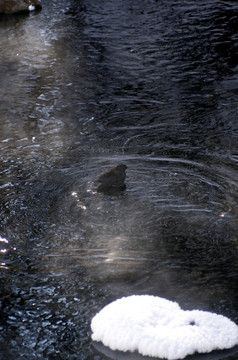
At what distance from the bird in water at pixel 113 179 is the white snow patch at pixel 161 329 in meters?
1.28

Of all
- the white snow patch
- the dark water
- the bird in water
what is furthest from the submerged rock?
the white snow patch

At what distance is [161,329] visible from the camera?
2.50m

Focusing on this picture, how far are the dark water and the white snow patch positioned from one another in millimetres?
78

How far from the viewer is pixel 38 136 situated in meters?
4.82

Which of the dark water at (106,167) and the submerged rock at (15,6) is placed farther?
the submerged rock at (15,6)

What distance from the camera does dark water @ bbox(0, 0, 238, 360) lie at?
2832mm

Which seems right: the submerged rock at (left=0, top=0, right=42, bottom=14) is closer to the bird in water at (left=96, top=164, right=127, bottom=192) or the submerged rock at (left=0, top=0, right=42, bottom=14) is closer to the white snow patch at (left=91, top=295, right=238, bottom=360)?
the bird in water at (left=96, top=164, right=127, bottom=192)

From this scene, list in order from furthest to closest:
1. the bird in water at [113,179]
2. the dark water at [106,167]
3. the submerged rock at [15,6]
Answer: the submerged rock at [15,6] → the bird in water at [113,179] → the dark water at [106,167]

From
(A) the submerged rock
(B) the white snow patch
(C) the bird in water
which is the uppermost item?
(B) the white snow patch

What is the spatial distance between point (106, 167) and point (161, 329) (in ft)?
6.15

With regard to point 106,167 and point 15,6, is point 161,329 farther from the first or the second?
point 15,6

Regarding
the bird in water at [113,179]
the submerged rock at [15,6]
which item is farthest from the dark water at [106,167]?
the submerged rock at [15,6]

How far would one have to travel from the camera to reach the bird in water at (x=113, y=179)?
12.5 ft

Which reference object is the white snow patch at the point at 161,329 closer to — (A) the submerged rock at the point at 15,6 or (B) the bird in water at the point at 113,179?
(B) the bird in water at the point at 113,179
